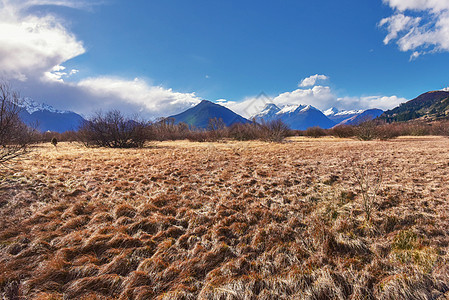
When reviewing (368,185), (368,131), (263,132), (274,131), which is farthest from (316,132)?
(368,185)

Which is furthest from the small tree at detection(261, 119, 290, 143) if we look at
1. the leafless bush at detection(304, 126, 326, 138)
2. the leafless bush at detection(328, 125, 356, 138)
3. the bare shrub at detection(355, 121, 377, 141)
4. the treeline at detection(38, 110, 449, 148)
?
the leafless bush at detection(304, 126, 326, 138)

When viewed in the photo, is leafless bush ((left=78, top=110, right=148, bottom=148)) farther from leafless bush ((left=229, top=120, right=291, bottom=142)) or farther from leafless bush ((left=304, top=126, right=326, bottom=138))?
leafless bush ((left=304, top=126, right=326, bottom=138))

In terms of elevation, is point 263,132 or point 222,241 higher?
point 263,132

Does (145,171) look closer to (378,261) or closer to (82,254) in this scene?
(82,254)

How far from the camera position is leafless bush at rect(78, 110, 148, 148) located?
88.4 ft

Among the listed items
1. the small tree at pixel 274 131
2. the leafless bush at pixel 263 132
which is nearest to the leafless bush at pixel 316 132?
the leafless bush at pixel 263 132

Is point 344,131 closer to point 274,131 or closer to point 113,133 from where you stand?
point 274,131

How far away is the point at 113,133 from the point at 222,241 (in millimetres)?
29282

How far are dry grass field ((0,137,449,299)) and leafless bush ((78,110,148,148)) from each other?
71.2 ft

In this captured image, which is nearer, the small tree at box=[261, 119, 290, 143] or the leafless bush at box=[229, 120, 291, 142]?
the small tree at box=[261, 119, 290, 143]

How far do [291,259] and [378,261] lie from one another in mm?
1527

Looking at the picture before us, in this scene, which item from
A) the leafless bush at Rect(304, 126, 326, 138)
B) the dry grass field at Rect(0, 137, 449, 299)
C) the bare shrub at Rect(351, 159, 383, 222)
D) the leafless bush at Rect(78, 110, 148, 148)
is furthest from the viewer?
the leafless bush at Rect(304, 126, 326, 138)

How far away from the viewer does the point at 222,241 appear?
3748 millimetres

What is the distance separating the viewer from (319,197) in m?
5.81
